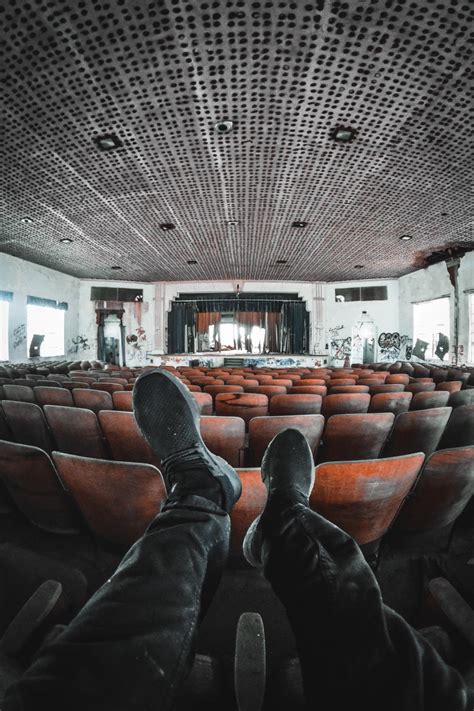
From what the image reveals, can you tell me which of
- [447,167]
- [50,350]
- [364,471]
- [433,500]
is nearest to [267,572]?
[364,471]

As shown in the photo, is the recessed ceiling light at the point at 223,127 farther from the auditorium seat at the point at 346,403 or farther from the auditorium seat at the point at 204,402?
the auditorium seat at the point at 346,403

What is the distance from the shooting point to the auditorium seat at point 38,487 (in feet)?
4.65

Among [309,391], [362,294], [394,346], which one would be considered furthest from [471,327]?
[309,391]

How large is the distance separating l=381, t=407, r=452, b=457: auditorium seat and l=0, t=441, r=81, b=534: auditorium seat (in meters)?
2.05

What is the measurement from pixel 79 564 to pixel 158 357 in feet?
36.0

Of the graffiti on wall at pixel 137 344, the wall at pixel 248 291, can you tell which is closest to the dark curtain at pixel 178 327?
the wall at pixel 248 291

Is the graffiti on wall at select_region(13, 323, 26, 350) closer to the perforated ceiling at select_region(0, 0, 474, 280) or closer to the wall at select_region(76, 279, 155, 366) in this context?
the wall at select_region(76, 279, 155, 366)

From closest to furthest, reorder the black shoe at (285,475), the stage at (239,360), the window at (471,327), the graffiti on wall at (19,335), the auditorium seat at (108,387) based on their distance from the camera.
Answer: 1. the black shoe at (285,475)
2. the auditorium seat at (108,387)
3. the window at (471,327)
4. the graffiti on wall at (19,335)
5. the stage at (239,360)

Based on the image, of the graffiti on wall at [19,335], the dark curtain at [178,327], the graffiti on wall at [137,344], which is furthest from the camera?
the dark curtain at [178,327]

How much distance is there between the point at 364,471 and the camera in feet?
4.02

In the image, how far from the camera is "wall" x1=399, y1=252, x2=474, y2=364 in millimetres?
8164

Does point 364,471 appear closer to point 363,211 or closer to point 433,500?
point 433,500

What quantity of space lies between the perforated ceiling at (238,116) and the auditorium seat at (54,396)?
2933 mm

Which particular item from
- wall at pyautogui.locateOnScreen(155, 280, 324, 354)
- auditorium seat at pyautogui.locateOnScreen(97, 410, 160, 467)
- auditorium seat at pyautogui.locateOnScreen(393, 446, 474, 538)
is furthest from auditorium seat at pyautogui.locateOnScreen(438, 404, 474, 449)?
wall at pyautogui.locateOnScreen(155, 280, 324, 354)
